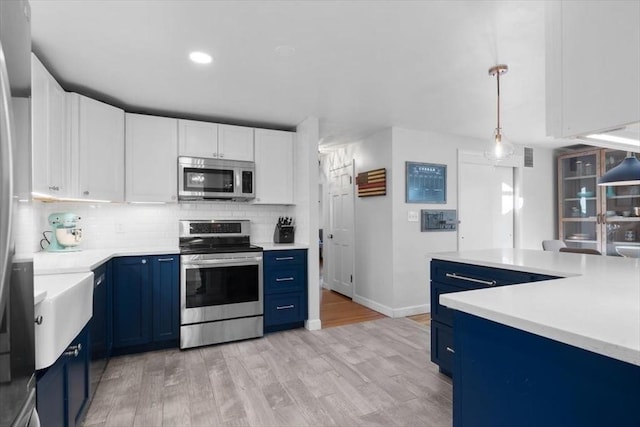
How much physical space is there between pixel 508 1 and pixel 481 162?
328cm

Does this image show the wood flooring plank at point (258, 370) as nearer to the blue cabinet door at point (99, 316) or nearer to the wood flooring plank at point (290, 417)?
the wood flooring plank at point (290, 417)

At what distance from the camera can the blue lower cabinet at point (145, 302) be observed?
2.88 m

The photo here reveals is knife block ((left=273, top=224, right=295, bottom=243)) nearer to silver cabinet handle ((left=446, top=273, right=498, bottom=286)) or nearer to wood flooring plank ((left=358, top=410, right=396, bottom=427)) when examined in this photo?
silver cabinet handle ((left=446, top=273, right=498, bottom=286))

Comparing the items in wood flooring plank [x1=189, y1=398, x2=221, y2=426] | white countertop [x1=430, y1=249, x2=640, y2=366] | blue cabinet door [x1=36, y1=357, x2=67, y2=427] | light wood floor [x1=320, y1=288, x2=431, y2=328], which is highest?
white countertop [x1=430, y1=249, x2=640, y2=366]

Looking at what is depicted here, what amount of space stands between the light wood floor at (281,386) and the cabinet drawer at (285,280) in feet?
1.68

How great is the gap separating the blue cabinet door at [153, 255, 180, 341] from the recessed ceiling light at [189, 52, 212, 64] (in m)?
1.75

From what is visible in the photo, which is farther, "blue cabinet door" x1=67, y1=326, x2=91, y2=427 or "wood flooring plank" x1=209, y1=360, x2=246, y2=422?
"wood flooring plank" x1=209, y1=360, x2=246, y2=422

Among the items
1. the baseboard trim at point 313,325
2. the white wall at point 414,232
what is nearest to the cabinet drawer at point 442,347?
the baseboard trim at point 313,325

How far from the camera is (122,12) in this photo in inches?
71.2

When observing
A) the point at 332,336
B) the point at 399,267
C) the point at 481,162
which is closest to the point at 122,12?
the point at 332,336

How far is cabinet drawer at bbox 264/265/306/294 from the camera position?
11.4 ft

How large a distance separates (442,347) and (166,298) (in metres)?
2.45

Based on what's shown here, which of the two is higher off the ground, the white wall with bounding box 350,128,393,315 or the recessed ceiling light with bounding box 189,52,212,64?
the recessed ceiling light with bounding box 189,52,212,64

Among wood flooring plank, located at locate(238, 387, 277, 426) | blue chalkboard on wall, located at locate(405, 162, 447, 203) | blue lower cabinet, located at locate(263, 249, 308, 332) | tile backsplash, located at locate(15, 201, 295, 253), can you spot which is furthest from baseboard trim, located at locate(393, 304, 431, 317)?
wood flooring plank, located at locate(238, 387, 277, 426)
